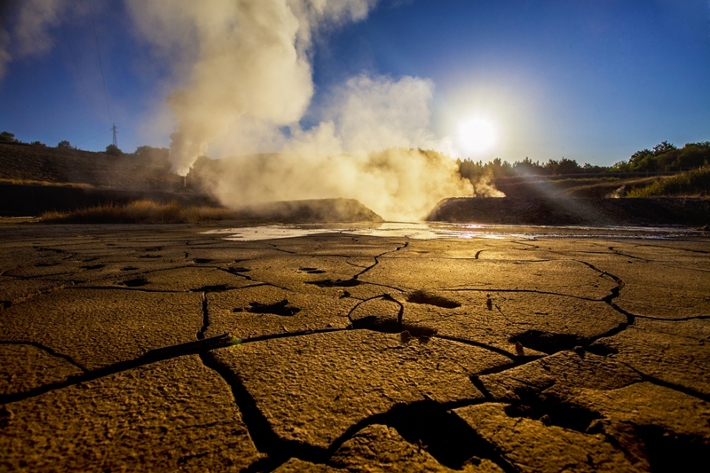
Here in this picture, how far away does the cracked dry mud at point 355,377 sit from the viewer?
2.32 feet

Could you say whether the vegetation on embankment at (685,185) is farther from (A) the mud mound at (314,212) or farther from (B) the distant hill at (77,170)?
(B) the distant hill at (77,170)

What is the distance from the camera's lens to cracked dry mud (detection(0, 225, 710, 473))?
0.71 meters

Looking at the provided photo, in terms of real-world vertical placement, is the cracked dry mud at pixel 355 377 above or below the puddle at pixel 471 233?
below

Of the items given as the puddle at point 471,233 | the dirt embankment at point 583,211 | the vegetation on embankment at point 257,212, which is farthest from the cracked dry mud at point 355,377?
the vegetation on embankment at point 257,212

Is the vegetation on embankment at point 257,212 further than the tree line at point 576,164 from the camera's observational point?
No

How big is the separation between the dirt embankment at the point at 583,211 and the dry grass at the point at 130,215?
32.5 ft

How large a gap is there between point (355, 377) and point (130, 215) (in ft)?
39.2

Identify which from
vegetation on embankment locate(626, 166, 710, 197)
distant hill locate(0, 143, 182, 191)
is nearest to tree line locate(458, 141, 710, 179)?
vegetation on embankment locate(626, 166, 710, 197)

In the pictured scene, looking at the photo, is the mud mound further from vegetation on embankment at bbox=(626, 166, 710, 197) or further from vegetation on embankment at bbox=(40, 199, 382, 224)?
vegetation on embankment at bbox=(626, 166, 710, 197)

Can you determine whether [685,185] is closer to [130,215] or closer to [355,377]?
[355,377]

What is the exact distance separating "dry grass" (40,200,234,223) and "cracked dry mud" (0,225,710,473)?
991 cm

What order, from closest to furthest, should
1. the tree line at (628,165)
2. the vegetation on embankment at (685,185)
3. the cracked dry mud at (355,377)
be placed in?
1. the cracked dry mud at (355,377)
2. the vegetation on embankment at (685,185)
3. the tree line at (628,165)

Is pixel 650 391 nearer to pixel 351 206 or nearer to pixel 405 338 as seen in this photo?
pixel 405 338

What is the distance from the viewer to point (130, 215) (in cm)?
1038
